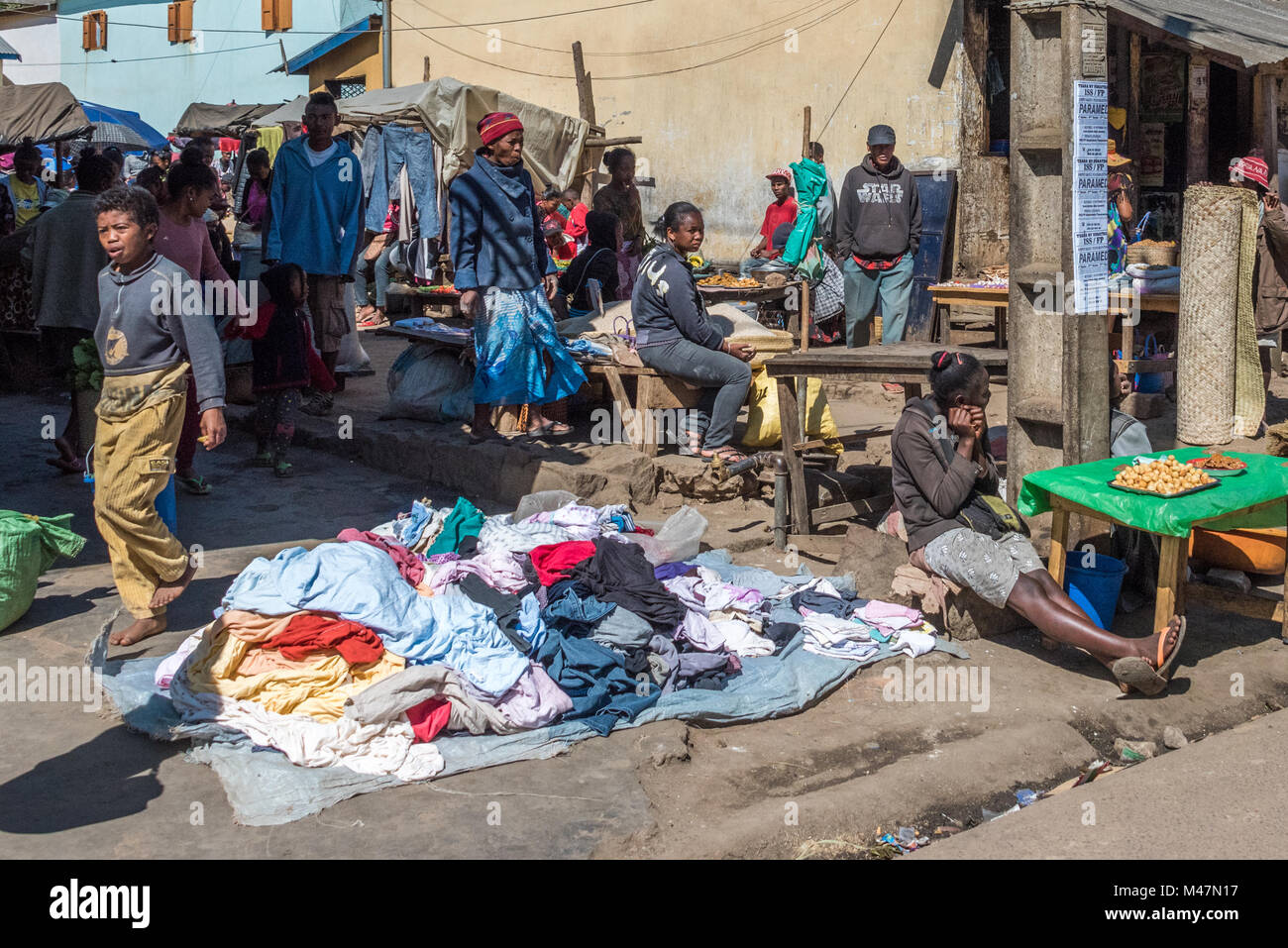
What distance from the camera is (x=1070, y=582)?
5.33 m

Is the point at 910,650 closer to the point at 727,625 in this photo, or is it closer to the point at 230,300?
the point at 727,625

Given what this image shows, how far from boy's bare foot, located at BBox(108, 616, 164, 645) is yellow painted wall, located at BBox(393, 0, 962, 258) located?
10151 mm

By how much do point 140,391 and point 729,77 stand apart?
39.6 ft

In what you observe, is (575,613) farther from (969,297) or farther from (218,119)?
(218,119)

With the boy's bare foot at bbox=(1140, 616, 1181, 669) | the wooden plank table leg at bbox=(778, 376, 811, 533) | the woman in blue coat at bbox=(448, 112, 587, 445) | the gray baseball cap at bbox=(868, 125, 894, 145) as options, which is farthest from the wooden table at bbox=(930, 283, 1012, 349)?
the boy's bare foot at bbox=(1140, 616, 1181, 669)

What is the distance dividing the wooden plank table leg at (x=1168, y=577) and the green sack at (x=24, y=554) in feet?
15.0

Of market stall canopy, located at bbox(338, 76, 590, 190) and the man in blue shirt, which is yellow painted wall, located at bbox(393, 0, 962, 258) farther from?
the man in blue shirt

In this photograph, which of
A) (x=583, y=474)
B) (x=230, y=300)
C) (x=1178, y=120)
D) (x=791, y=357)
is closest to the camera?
(x=791, y=357)

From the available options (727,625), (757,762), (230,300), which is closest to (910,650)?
(727,625)

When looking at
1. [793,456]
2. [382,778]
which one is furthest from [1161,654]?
[382,778]

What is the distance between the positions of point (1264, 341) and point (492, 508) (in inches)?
233

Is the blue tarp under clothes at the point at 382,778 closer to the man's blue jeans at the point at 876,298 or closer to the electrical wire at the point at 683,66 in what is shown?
the man's blue jeans at the point at 876,298

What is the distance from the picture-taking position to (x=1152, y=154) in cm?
1324

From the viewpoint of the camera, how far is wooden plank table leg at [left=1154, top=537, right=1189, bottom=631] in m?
4.88
